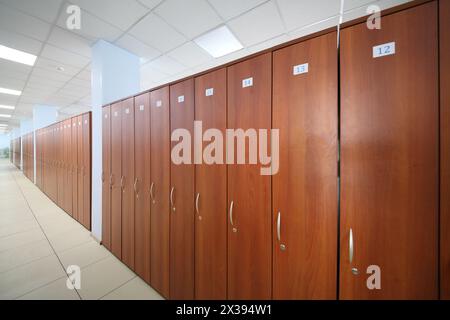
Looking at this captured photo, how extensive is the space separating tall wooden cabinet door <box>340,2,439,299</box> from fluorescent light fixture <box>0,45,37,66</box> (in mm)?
4807

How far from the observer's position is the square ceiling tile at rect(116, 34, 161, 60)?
2619mm

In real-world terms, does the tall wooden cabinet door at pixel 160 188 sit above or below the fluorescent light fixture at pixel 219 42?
below

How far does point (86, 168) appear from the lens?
322 centimetres

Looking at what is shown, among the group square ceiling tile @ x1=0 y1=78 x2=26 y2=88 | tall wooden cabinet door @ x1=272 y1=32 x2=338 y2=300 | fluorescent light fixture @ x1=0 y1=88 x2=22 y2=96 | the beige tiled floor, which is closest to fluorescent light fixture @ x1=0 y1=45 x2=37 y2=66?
square ceiling tile @ x1=0 y1=78 x2=26 y2=88

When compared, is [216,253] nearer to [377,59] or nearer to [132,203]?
[132,203]

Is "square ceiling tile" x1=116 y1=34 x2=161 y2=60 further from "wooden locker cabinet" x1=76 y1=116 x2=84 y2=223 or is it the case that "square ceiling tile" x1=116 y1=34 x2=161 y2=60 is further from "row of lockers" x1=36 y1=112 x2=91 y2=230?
"wooden locker cabinet" x1=76 y1=116 x2=84 y2=223

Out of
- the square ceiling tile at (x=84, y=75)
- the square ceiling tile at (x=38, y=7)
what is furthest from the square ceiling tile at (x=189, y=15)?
the square ceiling tile at (x=84, y=75)

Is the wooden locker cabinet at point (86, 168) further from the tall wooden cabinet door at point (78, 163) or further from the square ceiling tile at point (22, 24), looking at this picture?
the square ceiling tile at point (22, 24)

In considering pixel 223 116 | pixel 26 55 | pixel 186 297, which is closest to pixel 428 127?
pixel 223 116

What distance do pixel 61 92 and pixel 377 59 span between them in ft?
23.5

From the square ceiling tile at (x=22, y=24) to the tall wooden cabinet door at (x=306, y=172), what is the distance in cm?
323

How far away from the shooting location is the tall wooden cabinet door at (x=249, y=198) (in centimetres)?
115

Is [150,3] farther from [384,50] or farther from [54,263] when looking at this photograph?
[54,263]

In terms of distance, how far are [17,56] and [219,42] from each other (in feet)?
12.0
